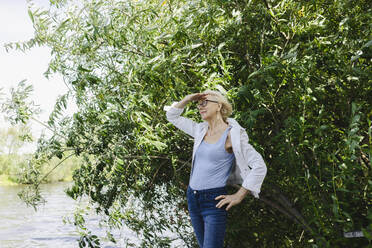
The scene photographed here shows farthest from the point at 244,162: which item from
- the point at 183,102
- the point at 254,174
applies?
the point at 183,102

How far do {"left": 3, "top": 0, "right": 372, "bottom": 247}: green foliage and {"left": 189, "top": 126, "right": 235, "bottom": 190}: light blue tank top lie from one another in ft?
0.96

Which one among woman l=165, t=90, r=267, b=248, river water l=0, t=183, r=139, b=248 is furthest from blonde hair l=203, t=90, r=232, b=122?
river water l=0, t=183, r=139, b=248

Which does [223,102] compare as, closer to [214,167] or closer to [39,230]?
[214,167]

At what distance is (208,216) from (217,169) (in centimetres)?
34

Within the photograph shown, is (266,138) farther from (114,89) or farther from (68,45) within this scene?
(68,45)

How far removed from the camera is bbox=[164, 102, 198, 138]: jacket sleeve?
10.3 feet

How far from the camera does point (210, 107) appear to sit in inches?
117

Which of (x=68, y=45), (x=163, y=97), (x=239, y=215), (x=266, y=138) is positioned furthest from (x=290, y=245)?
(x=68, y=45)

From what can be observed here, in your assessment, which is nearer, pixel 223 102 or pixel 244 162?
pixel 244 162

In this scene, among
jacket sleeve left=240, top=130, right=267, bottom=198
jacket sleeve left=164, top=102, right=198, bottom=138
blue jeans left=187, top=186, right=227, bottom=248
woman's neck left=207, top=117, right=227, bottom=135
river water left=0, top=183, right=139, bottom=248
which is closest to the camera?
jacket sleeve left=240, top=130, right=267, bottom=198

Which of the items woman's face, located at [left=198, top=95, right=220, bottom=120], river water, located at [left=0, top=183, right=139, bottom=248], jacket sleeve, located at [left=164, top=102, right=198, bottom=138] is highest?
woman's face, located at [left=198, top=95, right=220, bottom=120]

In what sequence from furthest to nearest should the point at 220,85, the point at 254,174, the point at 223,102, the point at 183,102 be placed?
the point at 220,85 < the point at 183,102 < the point at 223,102 < the point at 254,174

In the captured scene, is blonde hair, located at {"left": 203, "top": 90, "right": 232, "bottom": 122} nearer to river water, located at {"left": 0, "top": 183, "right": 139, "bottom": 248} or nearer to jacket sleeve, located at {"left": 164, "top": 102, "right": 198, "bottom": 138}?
jacket sleeve, located at {"left": 164, "top": 102, "right": 198, "bottom": 138}

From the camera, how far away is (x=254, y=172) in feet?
8.45
